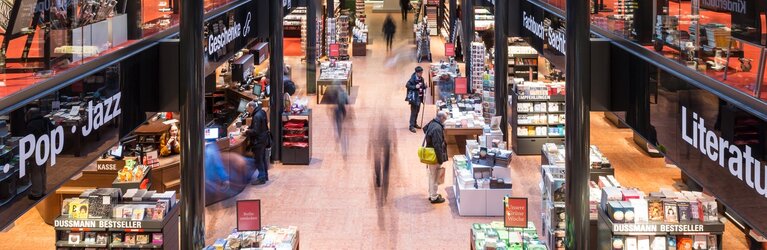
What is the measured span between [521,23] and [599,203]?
679 cm

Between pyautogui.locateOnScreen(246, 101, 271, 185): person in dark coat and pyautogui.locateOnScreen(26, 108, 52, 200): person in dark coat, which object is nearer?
pyautogui.locateOnScreen(26, 108, 52, 200): person in dark coat

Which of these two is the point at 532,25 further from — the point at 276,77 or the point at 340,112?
the point at 340,112

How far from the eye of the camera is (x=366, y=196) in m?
14.1

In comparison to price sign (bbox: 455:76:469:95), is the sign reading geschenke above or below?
above

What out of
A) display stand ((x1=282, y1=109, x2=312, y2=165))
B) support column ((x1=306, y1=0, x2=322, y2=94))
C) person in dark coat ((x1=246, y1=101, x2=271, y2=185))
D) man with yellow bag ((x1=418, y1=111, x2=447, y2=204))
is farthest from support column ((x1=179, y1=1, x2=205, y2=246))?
support column ((x1=306, y1=0, x2=322, y2=94))

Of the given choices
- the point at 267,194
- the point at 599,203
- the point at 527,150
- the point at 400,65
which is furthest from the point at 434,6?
the point at 599,203

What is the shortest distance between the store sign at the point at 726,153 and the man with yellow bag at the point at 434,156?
6480mm

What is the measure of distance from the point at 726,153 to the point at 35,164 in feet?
14.5

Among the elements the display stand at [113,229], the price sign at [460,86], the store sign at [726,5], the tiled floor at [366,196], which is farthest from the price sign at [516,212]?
the price sign at [460,86]

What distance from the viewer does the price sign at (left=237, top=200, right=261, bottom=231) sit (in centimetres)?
955

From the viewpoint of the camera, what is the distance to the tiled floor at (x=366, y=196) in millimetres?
11844

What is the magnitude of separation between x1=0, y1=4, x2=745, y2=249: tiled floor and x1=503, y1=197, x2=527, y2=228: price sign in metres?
1.94

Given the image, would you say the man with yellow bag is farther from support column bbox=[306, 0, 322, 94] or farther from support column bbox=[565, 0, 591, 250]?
support column bbox=[306, 0, 322, 94]

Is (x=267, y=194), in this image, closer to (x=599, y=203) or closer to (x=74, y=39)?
(x=599, y=203)
